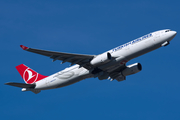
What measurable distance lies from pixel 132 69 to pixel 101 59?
882 cm

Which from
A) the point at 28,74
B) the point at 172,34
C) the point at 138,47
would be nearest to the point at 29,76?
the point at 28,74

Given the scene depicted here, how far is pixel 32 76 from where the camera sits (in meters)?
52.7

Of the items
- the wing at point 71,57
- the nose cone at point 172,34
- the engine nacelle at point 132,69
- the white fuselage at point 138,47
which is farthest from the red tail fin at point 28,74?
the nose cone at point 172,34

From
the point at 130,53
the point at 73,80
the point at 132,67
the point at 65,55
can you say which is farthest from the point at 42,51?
the point at 132,67

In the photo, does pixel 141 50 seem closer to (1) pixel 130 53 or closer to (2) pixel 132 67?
(1) pixel 130 53

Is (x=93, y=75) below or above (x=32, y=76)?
below

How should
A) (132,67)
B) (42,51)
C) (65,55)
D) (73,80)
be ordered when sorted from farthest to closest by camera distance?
(132,67)
(73,80)
(65,55)
(42,51)

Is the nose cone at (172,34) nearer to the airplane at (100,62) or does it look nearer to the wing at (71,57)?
the airplane at (100,62)

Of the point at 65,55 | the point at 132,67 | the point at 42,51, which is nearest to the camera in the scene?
the point at 42,51

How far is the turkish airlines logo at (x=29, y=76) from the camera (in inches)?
2057

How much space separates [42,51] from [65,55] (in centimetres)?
388

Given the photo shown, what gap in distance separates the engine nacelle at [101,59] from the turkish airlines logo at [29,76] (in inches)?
477

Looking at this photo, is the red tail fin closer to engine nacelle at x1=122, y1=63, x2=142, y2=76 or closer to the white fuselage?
the white fuselage

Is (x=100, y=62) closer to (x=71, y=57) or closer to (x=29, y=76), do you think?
(x=71, y=57)
